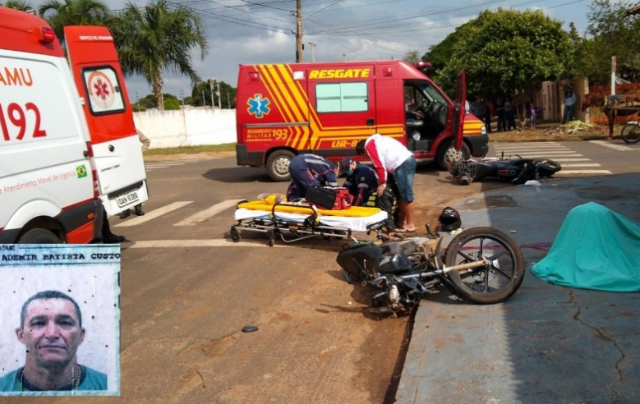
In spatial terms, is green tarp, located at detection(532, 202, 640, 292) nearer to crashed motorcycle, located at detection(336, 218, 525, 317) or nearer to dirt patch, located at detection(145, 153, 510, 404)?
crashed motorcycle, located at detection(336, 218, 525, 317)

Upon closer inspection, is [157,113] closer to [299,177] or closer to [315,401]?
[299,177]

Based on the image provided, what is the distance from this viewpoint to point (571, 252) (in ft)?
17.4

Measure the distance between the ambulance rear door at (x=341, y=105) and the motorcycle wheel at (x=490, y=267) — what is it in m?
8.56

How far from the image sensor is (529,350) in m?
3.94

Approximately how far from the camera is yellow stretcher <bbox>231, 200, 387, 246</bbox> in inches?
279

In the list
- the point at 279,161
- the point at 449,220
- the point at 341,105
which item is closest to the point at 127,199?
the point at 449,220

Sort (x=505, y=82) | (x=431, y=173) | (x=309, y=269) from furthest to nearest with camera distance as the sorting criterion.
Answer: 1. (x=505, y=82)
2. (x=431, y=173)
3. (x=309, y=269)

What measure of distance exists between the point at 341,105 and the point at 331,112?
278mm

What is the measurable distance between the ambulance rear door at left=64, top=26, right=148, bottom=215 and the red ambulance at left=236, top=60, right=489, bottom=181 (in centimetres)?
545

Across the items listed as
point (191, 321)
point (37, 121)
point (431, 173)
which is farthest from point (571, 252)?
point (431, 173)

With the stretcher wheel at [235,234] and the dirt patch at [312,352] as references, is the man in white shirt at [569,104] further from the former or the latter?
the dirt patch at [312,352]

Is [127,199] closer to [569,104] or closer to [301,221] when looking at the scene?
[301,221]

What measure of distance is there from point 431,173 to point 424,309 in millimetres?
9227

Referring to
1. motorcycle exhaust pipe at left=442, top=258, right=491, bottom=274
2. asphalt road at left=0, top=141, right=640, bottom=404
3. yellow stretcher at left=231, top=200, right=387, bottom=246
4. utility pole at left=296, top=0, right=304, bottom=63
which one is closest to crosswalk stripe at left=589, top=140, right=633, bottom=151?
yellow stretcher at left=231, top=200, right=387, bottom=246
